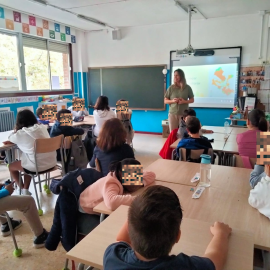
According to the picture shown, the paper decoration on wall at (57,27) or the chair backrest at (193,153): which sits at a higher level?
the paper decoration on wall at (57,27)

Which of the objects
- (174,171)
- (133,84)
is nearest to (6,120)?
(133,84)

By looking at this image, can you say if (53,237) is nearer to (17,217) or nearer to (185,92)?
(17,217)

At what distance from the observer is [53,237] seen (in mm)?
1581

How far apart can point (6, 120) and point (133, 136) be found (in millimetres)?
2596

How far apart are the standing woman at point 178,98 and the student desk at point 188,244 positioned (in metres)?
3.13

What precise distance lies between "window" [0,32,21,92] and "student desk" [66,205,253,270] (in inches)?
199

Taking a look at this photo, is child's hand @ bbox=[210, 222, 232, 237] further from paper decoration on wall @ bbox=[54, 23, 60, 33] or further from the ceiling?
paper decoration on wall @ bbox=[54, 23, 60, 33]

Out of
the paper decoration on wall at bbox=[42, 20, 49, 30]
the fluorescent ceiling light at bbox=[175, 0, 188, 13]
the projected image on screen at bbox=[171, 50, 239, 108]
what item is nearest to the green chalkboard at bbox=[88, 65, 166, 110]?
the projected image on screen at bbox=[171, 50, 239, 108]

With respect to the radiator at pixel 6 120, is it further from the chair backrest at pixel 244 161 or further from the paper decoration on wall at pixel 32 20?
the chair backrest at pixel 244 161

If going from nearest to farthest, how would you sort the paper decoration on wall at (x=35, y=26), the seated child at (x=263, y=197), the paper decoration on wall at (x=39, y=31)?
the seated child at (x=263, y=197)
the paper decoration on wall at (x=35, y=26)
the paper decoration on wall at (x=39, y=31)

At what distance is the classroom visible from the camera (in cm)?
103

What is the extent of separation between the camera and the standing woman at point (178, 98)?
4.16 metres

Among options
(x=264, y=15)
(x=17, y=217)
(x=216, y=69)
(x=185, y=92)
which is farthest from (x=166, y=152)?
(x=264, y=15)

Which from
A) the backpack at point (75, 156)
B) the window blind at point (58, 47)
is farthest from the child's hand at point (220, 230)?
the window blind at point (58, 47)
